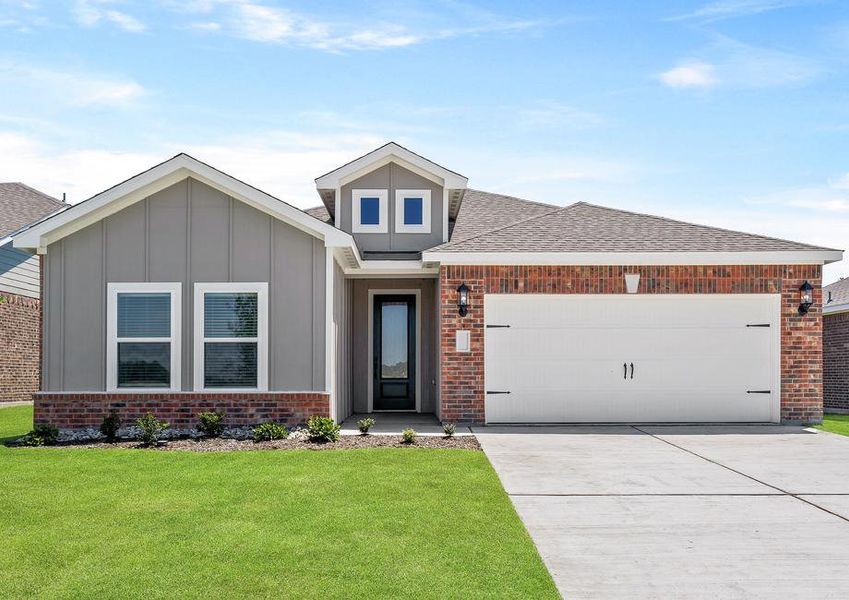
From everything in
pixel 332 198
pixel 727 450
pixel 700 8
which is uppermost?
pixel 700 8

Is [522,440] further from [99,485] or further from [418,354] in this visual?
[99,485]

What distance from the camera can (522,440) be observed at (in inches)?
423

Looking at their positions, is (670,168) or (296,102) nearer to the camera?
(296,102)

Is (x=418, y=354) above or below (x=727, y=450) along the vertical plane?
above

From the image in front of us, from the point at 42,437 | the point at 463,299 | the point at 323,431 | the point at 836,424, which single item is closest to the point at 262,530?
the point at 323,431

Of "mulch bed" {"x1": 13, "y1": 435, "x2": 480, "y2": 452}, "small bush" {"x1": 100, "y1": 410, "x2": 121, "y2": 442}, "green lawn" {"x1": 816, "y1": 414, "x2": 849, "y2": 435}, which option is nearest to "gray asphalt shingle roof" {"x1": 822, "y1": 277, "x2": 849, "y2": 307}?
"green lawn" {"x1": 816, "y1": 414, "x2": 849, "y2": 435}

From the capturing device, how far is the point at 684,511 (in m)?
6.52

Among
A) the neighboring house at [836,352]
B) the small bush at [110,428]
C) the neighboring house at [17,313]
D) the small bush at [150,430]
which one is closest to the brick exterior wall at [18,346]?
the neighboring house at [17,313]

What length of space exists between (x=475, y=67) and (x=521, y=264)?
3.43 m

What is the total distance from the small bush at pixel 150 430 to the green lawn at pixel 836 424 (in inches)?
423

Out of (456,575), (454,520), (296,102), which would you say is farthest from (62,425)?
(456,575)

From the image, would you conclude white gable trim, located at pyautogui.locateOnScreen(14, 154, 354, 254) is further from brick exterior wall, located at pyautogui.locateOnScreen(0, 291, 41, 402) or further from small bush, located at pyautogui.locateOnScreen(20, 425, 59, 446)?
brick exterior wall, located at pyautogui.locateOnScreen(0, 291, 41, 402)

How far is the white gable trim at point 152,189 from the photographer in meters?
11.2

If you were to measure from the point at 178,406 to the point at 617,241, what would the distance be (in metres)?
7.89
